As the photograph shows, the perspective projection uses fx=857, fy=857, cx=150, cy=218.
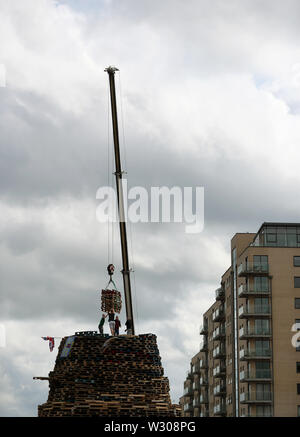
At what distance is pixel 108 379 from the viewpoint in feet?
123

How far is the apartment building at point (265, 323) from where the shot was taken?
88625 millimetres

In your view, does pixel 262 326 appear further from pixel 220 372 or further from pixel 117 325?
pixel 117 325

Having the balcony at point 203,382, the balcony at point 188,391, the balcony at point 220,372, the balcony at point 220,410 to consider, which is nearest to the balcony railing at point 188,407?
the balcony at point 188,391

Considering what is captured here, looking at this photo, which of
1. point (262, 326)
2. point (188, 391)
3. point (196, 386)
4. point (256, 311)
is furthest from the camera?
point (188, 391)

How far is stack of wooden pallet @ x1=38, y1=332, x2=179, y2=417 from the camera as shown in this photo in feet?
120

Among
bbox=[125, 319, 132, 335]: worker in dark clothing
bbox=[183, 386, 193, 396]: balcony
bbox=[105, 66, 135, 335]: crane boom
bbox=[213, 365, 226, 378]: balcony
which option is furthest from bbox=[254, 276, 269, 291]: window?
bbox=[183, 386, 193, 396]: balcony

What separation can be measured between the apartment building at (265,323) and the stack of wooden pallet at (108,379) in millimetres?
52336

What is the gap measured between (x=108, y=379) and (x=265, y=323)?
55156 millimetres

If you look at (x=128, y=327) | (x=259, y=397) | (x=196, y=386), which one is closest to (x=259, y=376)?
(x=259, y=397)

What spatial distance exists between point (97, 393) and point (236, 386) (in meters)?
62.1

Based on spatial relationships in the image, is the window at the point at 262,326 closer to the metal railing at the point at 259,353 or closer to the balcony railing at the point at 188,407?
the metal railing at the point at 259,353
